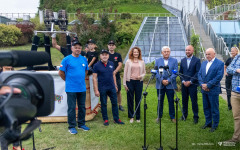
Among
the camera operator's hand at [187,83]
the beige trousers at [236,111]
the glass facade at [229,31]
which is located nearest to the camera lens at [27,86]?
the beige trousers at [236,111]

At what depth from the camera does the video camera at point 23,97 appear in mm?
1465

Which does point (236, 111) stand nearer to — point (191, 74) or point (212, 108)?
point (212, 108)

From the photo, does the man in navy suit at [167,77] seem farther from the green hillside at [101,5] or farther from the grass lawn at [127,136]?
the green hillside at [101,5]

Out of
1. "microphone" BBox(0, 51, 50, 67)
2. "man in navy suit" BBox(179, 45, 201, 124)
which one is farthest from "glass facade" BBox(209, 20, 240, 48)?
"microphone" BBox(0, 51, 50, 67)

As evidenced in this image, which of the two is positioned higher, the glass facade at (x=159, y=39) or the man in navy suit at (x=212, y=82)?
the glass facade at (x=159, y=39)

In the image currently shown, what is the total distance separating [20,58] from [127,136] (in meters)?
3.55

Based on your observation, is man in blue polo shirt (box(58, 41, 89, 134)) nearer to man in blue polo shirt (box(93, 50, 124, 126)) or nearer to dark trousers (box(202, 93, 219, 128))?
man in blue polo shirt (box(93, 50, 124, 126))

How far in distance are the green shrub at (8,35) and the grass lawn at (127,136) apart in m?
16.7

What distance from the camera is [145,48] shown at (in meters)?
14.8

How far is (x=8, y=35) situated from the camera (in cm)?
2028

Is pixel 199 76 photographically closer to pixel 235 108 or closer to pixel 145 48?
pixel 235 108

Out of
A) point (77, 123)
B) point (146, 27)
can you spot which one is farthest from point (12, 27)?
point (77, 123)

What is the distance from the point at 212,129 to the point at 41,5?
4069 cm

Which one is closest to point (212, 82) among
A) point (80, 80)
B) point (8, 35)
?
point (80, 80)
